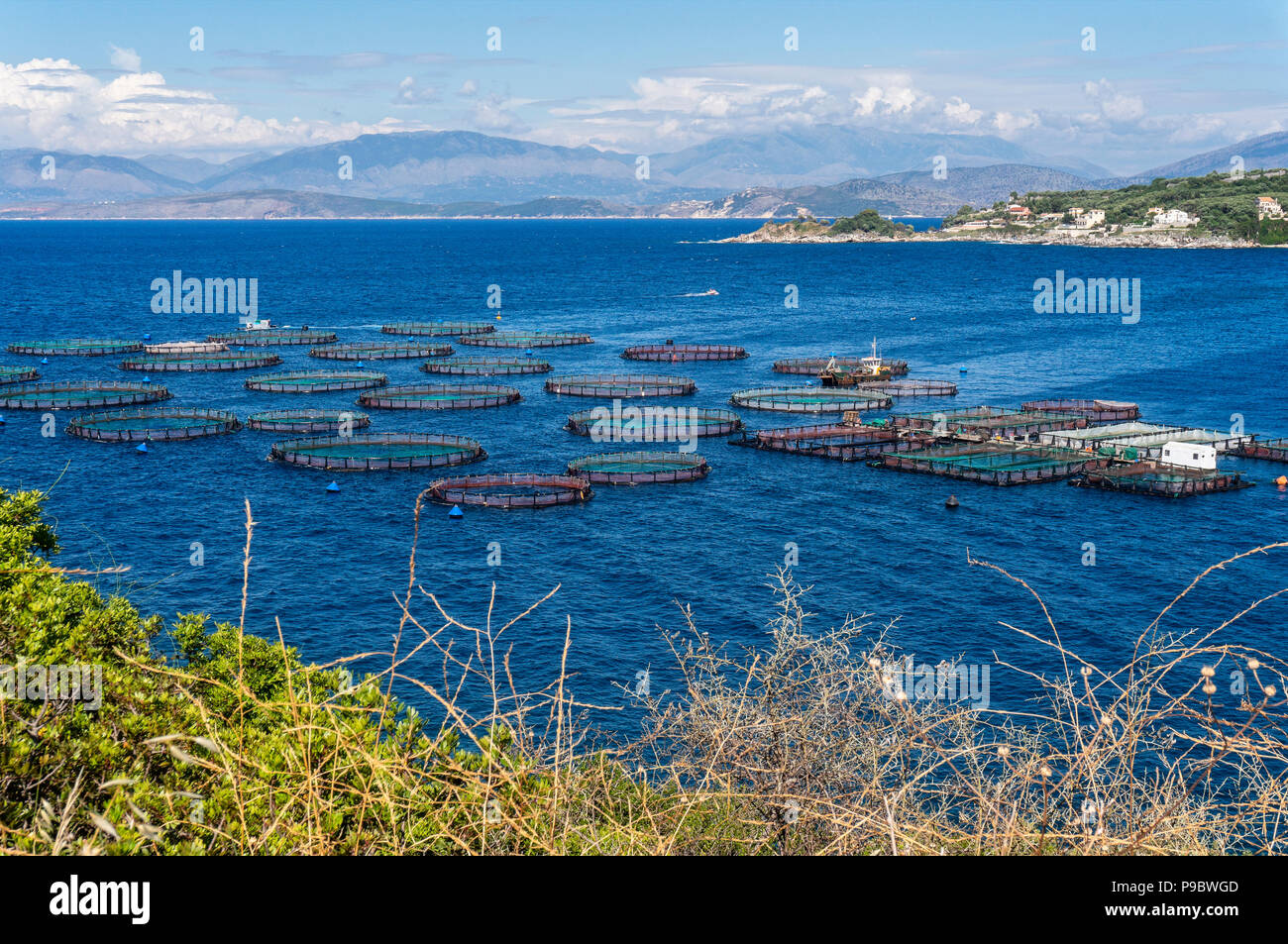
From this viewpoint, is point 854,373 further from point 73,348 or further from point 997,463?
point 73,348

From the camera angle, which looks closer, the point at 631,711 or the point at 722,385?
the point at 631,711

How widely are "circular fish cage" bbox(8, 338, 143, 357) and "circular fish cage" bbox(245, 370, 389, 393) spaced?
34314mm

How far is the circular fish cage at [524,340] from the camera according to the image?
184 m

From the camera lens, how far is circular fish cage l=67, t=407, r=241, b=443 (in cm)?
11494

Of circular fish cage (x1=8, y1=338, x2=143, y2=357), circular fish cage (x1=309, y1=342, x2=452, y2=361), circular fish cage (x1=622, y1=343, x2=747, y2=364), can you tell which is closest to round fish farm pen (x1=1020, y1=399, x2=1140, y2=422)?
circular fish cage (x1=622, y1=343, x2=747, y2=364)

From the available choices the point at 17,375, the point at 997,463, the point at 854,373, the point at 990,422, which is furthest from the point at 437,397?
the point at 997,463

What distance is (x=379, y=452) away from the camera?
109m

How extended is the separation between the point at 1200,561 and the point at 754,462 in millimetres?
41349

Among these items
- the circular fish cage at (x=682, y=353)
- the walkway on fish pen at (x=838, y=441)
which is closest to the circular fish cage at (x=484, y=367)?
the circular fish cage at (x=682, y=353)

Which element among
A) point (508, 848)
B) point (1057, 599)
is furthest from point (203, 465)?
point (508, 848)

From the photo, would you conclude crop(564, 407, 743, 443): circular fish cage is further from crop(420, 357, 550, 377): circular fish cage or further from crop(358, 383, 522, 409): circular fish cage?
crop(420, 357, 550, 377): circular fish cage

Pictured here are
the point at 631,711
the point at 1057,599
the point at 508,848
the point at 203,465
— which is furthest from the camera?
the point at 203,465
